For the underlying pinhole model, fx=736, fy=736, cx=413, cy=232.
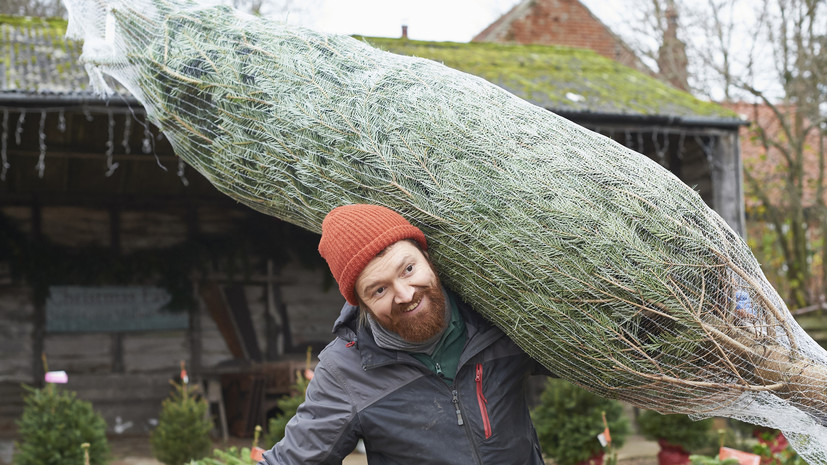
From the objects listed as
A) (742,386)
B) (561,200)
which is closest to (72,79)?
(561,200)

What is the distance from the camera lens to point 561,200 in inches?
68.2

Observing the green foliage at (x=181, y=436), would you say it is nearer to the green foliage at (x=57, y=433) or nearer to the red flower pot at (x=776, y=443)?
the green foliage at (x=57, y=433)

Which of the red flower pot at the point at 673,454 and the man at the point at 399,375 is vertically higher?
the man at the point at 399,375

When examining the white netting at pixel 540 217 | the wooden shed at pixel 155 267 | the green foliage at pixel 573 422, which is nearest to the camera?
the white netting at pixel 540 217

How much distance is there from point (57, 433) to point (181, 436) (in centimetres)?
101

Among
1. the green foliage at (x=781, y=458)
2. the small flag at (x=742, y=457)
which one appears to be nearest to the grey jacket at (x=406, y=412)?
the small flag at (x=742, y=457)

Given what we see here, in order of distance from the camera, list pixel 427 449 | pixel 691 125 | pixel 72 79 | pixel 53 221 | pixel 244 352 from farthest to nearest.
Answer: pixel 244 352 → pixel 53 221 → pixel 691 125 → pixel 72 79 → pixel 427 449

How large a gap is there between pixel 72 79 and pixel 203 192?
2957 mm

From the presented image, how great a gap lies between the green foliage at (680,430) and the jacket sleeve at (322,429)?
4388 millimetres

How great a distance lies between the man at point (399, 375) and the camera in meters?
1.79

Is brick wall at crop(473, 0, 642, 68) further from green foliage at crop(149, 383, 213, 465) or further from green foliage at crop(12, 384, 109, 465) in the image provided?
green foliage at crop(12, 384, 109, 465)

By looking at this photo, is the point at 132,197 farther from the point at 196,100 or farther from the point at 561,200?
the point at 561,200

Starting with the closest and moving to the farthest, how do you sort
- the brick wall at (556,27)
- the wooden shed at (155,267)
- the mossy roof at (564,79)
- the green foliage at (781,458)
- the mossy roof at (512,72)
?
the green foliage at (781,458), the mossy roof at (512,72), the mossy roof at (564,79), the wooden shed at (155,267), the brick wall at (556,27)

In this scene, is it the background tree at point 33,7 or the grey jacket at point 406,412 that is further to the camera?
the background tree at point 33,7
